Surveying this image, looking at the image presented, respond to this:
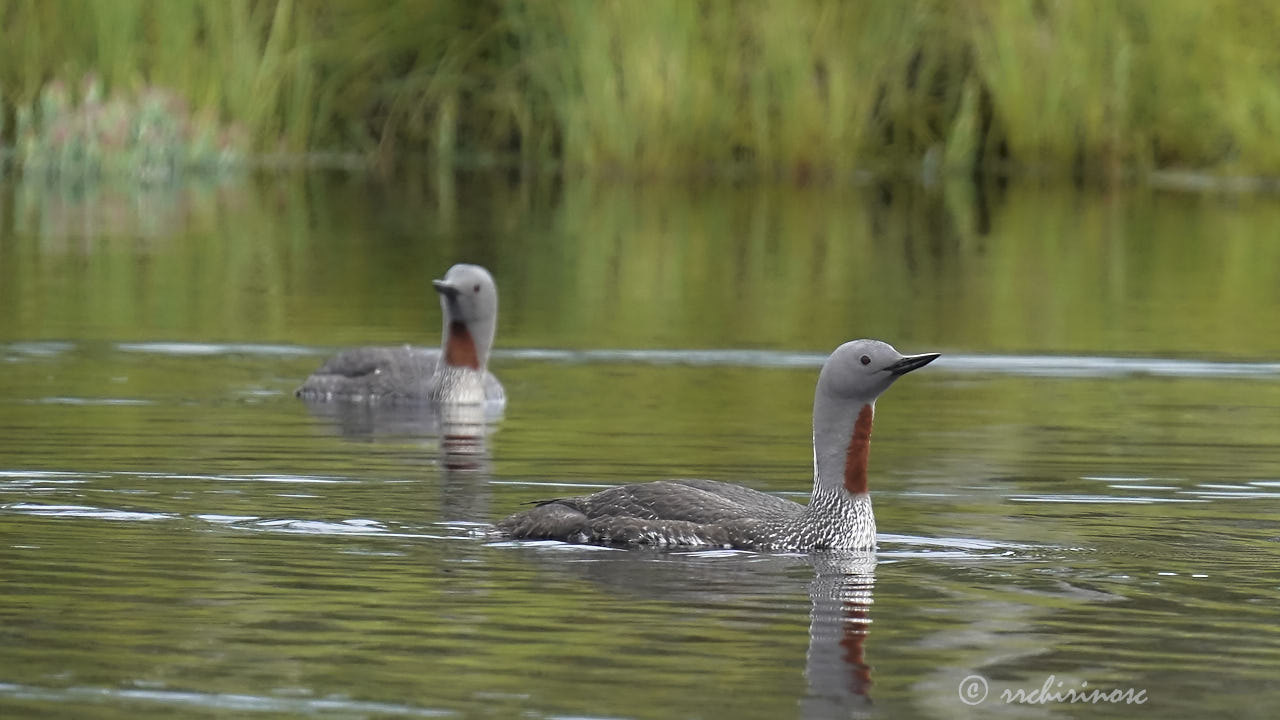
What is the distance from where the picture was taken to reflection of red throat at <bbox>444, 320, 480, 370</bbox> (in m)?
14.9

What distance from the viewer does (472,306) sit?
598 inches

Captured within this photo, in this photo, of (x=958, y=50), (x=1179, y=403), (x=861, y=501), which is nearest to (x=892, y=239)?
(x=958, y=50)

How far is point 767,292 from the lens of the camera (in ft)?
71.0

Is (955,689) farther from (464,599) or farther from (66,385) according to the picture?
(66,385)

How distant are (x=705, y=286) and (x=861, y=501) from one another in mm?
12909

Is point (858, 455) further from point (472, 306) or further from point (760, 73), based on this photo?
point (760, 73)

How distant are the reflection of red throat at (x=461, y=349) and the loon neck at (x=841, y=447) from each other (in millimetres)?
5541

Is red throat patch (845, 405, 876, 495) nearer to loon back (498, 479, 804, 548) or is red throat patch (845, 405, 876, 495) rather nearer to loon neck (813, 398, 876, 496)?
loon neck (813, 398, 876, 496)

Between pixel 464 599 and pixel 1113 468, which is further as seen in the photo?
pixel 1113 468

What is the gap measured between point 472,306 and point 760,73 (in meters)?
18.9

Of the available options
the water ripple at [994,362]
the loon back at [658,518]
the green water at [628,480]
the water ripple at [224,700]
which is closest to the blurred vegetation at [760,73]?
the green water at [628,480]

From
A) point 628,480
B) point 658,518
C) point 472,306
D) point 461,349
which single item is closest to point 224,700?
point 658,518

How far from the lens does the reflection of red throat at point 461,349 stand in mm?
14891

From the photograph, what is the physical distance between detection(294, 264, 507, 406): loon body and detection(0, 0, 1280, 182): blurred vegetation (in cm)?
1843
